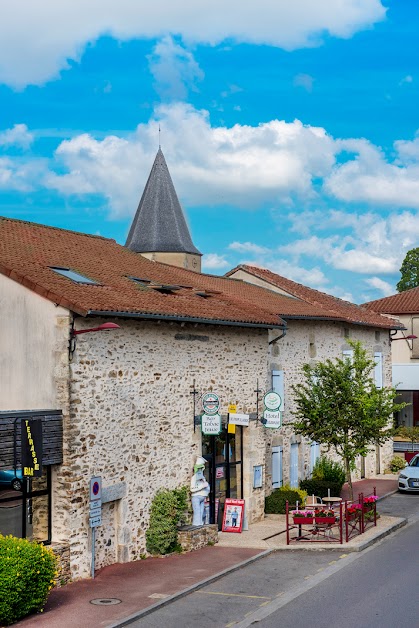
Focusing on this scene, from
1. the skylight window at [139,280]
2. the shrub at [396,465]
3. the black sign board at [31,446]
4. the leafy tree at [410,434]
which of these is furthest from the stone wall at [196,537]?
the leafy tree at [410,434]

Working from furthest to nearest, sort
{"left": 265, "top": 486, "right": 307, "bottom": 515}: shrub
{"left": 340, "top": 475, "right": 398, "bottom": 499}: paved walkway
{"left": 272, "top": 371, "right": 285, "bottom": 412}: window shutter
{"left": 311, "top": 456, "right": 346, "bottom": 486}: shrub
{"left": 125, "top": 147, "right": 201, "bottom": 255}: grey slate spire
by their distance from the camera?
{"left": 125, "top": 147, "right": 201, "bottom": 255}: grey slate spire
{"left": 340, "top": 475, "right": 398, "bottom": 499}: paved walkway
{"left": 311, "top": 456, "right": 346, "bottom": 486}: shrub
{"left": 272, "top": 371, "right": 285, "bottom": 412}: window shutter
{"left": 265, "top": 486, "right": 307, "bottom": 515}: shrub

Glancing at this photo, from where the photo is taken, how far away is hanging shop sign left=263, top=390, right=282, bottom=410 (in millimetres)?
19500

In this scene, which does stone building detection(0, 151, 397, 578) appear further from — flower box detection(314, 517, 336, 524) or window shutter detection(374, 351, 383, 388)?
window shutter detection(374, 351, 383, 388)

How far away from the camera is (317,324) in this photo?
25.0 metres

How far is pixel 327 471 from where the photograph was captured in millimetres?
24766

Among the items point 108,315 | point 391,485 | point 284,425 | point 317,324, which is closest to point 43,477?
point 108,315

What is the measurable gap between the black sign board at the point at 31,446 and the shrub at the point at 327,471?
12.7 meters

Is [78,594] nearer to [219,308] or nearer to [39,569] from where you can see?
[39,569]

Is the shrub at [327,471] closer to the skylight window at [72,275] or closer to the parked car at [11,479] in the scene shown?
the skylight window at [72,275]

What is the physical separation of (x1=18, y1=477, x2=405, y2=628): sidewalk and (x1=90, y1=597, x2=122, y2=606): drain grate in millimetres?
59

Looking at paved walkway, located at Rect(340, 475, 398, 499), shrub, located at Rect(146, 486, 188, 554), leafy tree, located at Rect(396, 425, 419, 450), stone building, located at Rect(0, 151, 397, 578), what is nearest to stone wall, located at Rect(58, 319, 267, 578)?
stone building, located at Rect(0, 151, 397, 578)

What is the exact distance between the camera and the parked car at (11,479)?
13409mm

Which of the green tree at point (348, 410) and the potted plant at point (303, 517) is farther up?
the green tree at point (348, 410)

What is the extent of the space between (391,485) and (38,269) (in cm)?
1600
